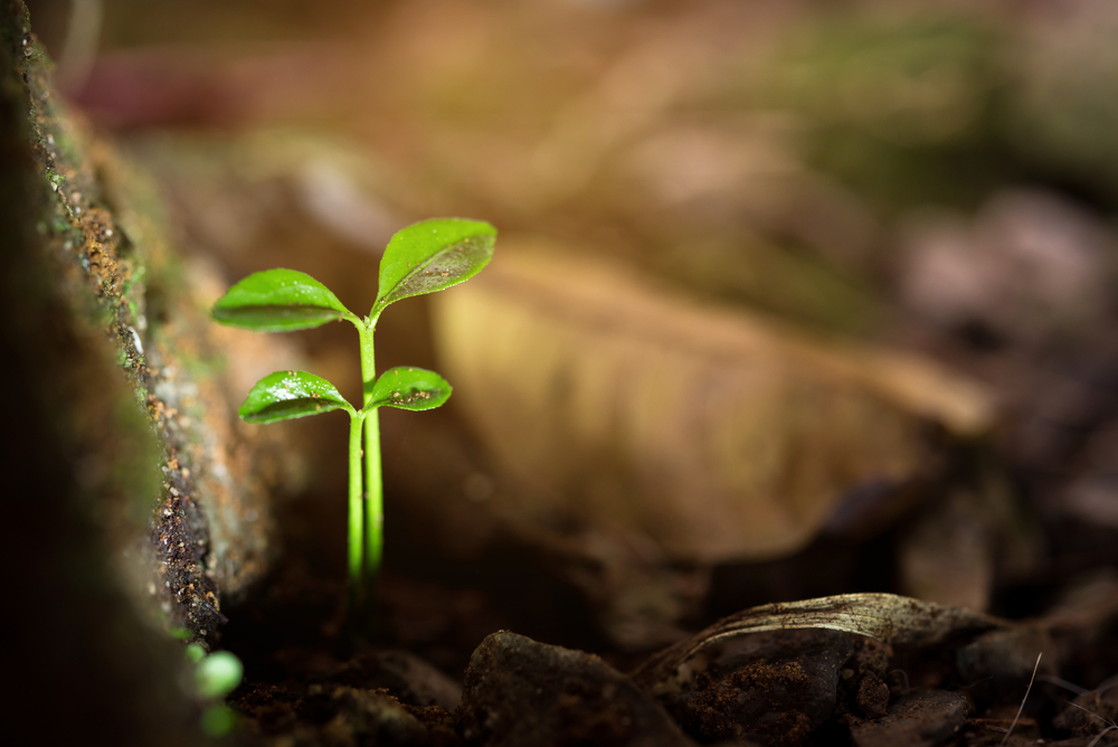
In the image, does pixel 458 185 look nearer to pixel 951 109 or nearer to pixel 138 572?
pixel 138 572

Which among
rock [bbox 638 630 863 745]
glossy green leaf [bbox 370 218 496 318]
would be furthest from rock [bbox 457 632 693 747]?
glossy green leaf [bbox 370 218 496 318]

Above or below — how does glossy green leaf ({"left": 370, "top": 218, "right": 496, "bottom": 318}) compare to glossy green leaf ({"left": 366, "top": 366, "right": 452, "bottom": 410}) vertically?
above

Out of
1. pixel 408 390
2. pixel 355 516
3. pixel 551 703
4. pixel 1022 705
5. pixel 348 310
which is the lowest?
pixel 1022 705

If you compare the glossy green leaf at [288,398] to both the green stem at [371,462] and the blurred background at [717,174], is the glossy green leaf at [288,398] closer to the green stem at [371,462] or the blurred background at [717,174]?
the green stem at [371,462]

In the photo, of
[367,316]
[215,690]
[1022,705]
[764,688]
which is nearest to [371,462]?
[367,316]

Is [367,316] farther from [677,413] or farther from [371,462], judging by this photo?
[677,413]

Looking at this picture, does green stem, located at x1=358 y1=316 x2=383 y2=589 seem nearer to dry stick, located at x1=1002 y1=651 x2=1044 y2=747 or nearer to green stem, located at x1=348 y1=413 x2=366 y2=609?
green stem, located at x1=348 y1=413 x2=366 y2=609
